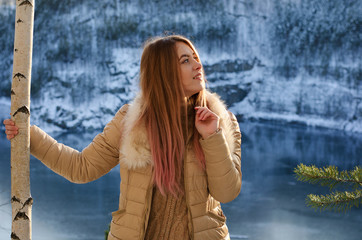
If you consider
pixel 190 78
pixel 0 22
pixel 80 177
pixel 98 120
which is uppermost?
pixel 0 22

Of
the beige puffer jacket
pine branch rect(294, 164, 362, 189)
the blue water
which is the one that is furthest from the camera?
the blue water

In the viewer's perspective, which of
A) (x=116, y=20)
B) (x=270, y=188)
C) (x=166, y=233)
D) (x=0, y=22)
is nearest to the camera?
(x=166, y=233)

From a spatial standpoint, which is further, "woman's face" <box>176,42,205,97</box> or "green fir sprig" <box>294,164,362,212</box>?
"woman's face" <box>176,42,205,97</box>

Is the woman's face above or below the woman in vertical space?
above

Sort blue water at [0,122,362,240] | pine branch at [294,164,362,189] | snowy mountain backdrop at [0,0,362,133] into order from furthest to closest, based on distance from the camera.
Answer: snowy mountain backdrop at [0,0,362,133] → blue water at [0,122,362,240] → pine branch at [294,164,362,189]

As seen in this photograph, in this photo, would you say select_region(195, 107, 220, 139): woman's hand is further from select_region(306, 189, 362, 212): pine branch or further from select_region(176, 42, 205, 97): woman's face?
select_region(306, 189, 362, 212): pine branch

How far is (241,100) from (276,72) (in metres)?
1.26

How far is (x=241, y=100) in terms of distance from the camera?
12578 millimetres

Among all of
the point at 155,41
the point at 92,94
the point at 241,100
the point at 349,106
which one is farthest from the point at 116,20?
the point at 155,41

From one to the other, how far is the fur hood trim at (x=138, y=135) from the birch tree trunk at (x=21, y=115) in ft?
0.60

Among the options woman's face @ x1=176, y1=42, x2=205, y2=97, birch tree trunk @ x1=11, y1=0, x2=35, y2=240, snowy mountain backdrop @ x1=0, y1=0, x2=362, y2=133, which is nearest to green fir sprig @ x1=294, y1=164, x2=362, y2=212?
woman's face @ x1=176, y1=42, x2=205, y2=97

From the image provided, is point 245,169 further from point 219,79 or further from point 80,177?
point 80,177

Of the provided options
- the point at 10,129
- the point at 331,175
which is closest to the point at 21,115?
the point at 10,129

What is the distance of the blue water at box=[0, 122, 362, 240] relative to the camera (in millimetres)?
9102
